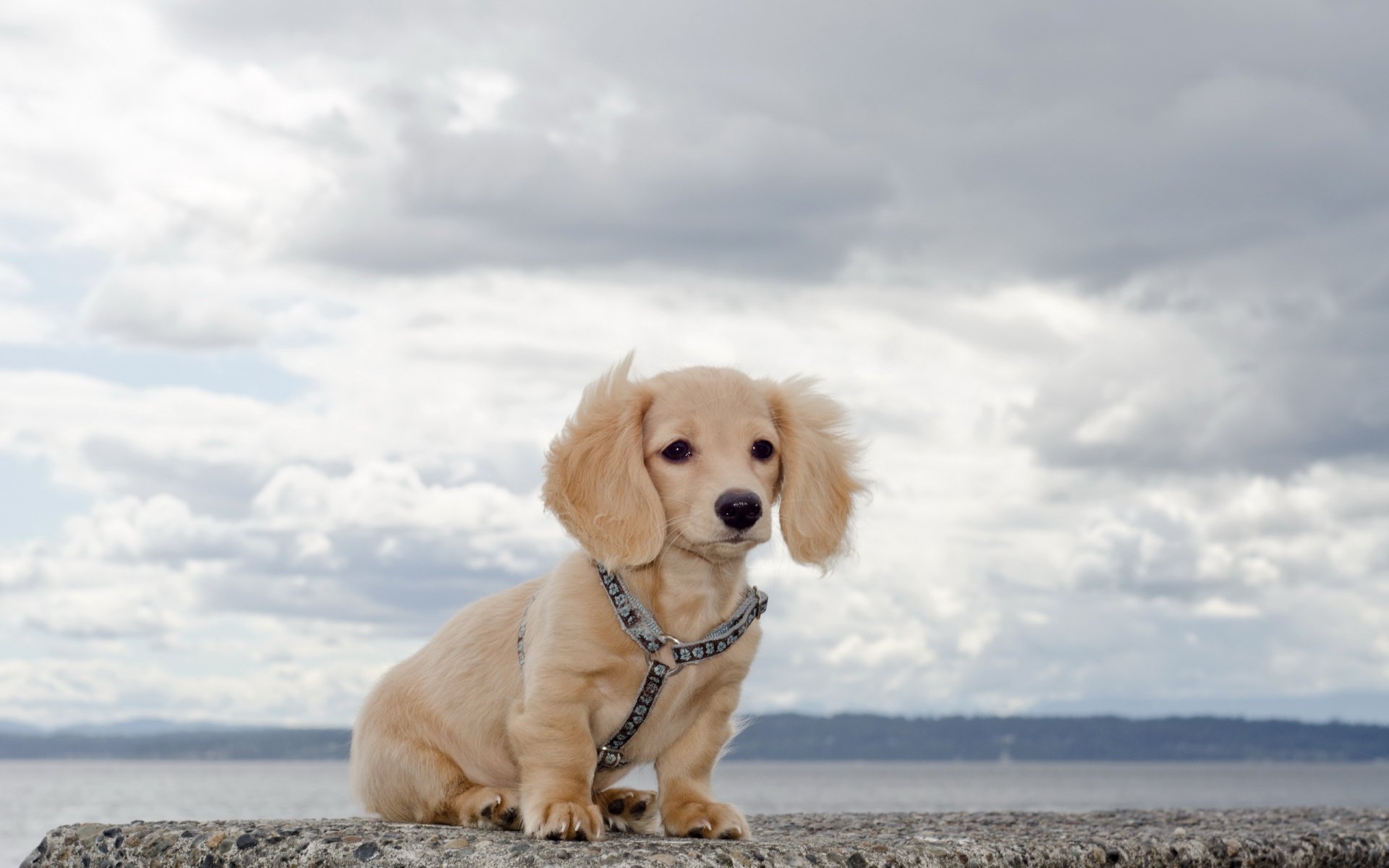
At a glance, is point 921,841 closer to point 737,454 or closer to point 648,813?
point 648,813

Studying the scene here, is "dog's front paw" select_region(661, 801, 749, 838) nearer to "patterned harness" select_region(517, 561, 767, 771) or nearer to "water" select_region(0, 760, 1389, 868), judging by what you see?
"patterned harness" select_region(517, 561, 767, 771)

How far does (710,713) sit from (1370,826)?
16.5 feet

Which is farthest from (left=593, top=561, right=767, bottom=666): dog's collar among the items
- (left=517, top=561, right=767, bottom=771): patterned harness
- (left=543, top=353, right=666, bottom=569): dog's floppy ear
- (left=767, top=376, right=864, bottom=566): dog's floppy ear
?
(left=767, top=376, right=864, bottom=566): dog's floppy ear

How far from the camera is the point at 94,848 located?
5.39 meters

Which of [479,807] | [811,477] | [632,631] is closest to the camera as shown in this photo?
[632,631]

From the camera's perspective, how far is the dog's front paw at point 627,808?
19.8 feet

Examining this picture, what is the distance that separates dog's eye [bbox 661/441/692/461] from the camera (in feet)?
→ 18.5

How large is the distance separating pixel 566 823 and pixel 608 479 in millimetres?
1426

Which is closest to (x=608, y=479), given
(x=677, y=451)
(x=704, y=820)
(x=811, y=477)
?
(x=677, y=451)

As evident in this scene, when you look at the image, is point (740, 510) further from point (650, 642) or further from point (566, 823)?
point (566, 823)

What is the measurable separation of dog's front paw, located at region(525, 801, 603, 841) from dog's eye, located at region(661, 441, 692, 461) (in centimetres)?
148

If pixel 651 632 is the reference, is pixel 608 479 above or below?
above

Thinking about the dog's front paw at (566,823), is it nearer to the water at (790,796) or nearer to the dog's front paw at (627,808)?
the dog's front paw at (627,808)

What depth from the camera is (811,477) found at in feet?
19.7
